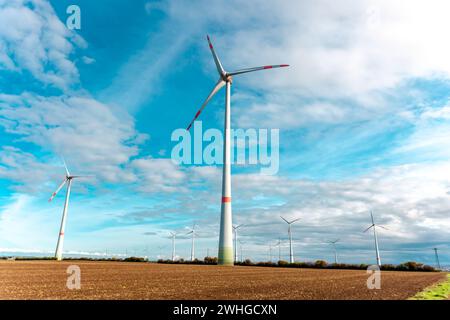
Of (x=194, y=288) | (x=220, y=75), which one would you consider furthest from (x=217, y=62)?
(x=194, y=288)

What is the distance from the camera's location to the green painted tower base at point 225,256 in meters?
55.1

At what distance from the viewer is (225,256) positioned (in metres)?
55.4

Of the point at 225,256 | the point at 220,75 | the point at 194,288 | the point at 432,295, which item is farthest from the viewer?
the point at 220,75

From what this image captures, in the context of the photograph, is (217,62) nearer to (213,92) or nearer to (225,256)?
(213,92)

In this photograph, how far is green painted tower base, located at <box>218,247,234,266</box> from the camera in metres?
55.1

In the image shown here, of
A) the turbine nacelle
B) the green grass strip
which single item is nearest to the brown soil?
the green grass strip

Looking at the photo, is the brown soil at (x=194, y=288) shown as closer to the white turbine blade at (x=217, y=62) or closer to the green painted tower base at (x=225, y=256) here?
the green painted tower base at (x=225, y=256)

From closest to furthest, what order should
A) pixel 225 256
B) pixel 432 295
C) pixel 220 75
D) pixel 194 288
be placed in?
pixel 432 295, pixel 194 288, pixel 225 256, pixel 220 75

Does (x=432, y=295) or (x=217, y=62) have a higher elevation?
(x=217, y=62)

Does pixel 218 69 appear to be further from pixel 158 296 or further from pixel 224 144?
pixel 158 296

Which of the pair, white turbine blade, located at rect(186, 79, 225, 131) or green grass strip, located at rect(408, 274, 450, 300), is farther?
white turbine blade, located at rect(186, 79, 225, 131)

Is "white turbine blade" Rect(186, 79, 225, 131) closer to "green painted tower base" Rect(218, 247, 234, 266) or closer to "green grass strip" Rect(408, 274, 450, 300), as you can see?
"green painted tower base" Rect(218, 247, 234, 266)
